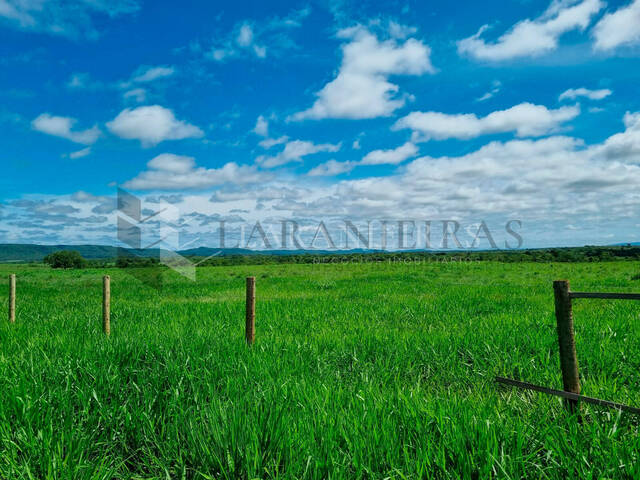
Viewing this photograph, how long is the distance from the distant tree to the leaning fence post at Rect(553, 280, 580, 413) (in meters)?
86.9

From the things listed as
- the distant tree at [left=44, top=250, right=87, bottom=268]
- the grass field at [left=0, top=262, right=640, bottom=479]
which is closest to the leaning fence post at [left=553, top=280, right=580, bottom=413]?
the grass field at [left=0, top=262, right=640, bottom=479]

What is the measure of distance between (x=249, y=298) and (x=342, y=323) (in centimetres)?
349

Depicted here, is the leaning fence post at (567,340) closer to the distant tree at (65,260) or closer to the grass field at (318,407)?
the grass field at (318,407)

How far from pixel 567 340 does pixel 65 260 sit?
3607 inches

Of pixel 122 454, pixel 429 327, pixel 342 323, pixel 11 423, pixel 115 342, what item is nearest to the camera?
pixel 122 454

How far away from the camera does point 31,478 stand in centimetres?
281

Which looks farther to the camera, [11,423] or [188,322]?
[188,322]

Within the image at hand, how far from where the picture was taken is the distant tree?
77250 millimetres

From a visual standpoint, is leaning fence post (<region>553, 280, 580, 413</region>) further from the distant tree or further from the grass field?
the distant tree

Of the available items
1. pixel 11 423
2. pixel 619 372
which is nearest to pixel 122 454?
pixel 11 423

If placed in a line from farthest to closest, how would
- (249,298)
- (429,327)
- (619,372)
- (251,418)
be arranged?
(429,327) < (249,298) < (619,372) < (251,418)

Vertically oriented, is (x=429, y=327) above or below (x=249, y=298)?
below

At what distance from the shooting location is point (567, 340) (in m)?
3.65

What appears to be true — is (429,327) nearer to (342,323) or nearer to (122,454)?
(342,323)
